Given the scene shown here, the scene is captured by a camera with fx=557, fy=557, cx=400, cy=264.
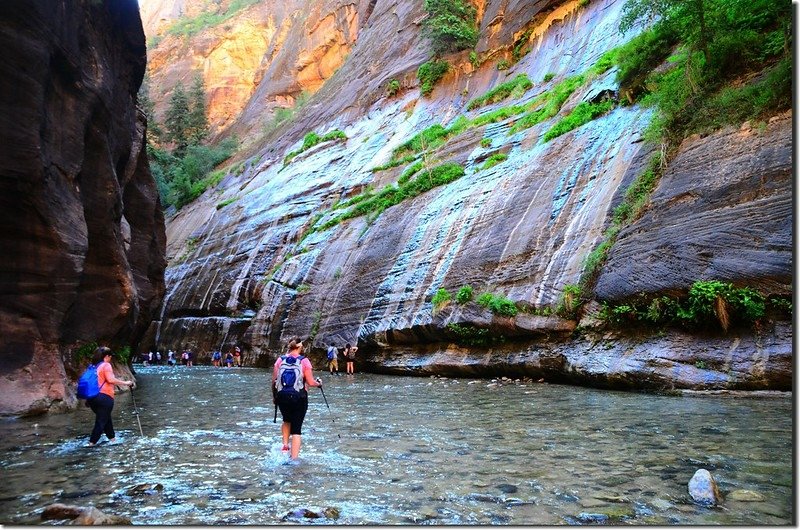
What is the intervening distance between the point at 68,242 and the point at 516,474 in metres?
11.0

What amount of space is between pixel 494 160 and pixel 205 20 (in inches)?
3059

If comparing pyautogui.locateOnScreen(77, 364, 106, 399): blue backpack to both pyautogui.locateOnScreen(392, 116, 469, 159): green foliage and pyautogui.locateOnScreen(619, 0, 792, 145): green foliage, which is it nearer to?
pyautogui.locateOnScreen(619, 0, 792, 145): green foliage

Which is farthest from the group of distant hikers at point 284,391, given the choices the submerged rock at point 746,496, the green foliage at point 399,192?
the green foliage at point 399,192

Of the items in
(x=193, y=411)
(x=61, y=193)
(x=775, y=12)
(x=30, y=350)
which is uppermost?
(x=775, y=12)

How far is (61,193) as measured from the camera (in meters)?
12.4

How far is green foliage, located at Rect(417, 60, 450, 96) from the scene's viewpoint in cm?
3469

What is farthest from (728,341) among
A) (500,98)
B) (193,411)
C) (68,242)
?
(500,98)

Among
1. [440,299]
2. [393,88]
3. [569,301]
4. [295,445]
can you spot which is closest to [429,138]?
[393,88]

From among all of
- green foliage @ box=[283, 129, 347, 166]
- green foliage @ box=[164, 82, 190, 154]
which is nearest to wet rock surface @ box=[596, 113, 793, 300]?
green foliage @ box=[283, 129, 347, 166]

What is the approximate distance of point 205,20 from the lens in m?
84.4

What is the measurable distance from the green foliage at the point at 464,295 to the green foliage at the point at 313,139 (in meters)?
22.4

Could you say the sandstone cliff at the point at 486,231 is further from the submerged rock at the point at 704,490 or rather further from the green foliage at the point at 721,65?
the submerged rock at the point at 704,490

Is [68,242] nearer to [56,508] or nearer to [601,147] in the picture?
[56,508]

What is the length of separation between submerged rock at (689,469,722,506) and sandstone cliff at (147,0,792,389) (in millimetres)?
6328
